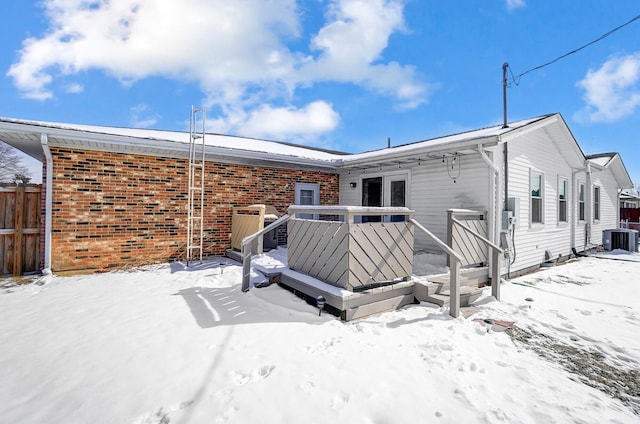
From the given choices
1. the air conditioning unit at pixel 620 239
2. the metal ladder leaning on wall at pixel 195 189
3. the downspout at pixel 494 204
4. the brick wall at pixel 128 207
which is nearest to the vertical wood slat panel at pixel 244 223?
the brick wall at pixel 128 207

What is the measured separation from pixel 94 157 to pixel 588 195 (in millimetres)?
15511

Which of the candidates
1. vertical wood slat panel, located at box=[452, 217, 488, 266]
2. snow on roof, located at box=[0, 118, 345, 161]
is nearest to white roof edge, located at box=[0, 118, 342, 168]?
snow on roof, located at box=[0, 118, 345, 161]

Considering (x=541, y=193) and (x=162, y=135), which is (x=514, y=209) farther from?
(x=162, y=135)

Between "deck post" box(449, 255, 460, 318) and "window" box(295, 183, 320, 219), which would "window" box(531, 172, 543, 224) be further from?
"window" box(295, 183, 320, 219)

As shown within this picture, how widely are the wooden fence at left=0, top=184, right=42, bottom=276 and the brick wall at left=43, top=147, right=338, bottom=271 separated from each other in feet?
2.17

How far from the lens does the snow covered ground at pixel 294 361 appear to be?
2.06 metres

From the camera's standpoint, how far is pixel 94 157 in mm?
6160

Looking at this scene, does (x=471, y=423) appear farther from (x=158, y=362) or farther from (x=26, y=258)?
(x=26, y=258)

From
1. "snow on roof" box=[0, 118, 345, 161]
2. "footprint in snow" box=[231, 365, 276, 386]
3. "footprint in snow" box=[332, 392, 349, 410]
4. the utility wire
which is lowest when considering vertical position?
"footprint in snow" box=[231, 365, 276, 386]

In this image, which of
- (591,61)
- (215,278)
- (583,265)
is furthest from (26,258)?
(591,61)

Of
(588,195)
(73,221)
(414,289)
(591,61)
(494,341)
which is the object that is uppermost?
(591,61)

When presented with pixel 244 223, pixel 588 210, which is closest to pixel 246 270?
pixel 244 223

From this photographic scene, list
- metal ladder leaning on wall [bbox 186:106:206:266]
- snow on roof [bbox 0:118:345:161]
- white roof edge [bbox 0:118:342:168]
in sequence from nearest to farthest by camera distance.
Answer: white roof edge [bbox 0:118:342:168], snow on roof [bbox 0:118:345:161], metal ladder leaning on wall [bbox 186:106:206:266]

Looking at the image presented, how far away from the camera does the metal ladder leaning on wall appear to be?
683cm
